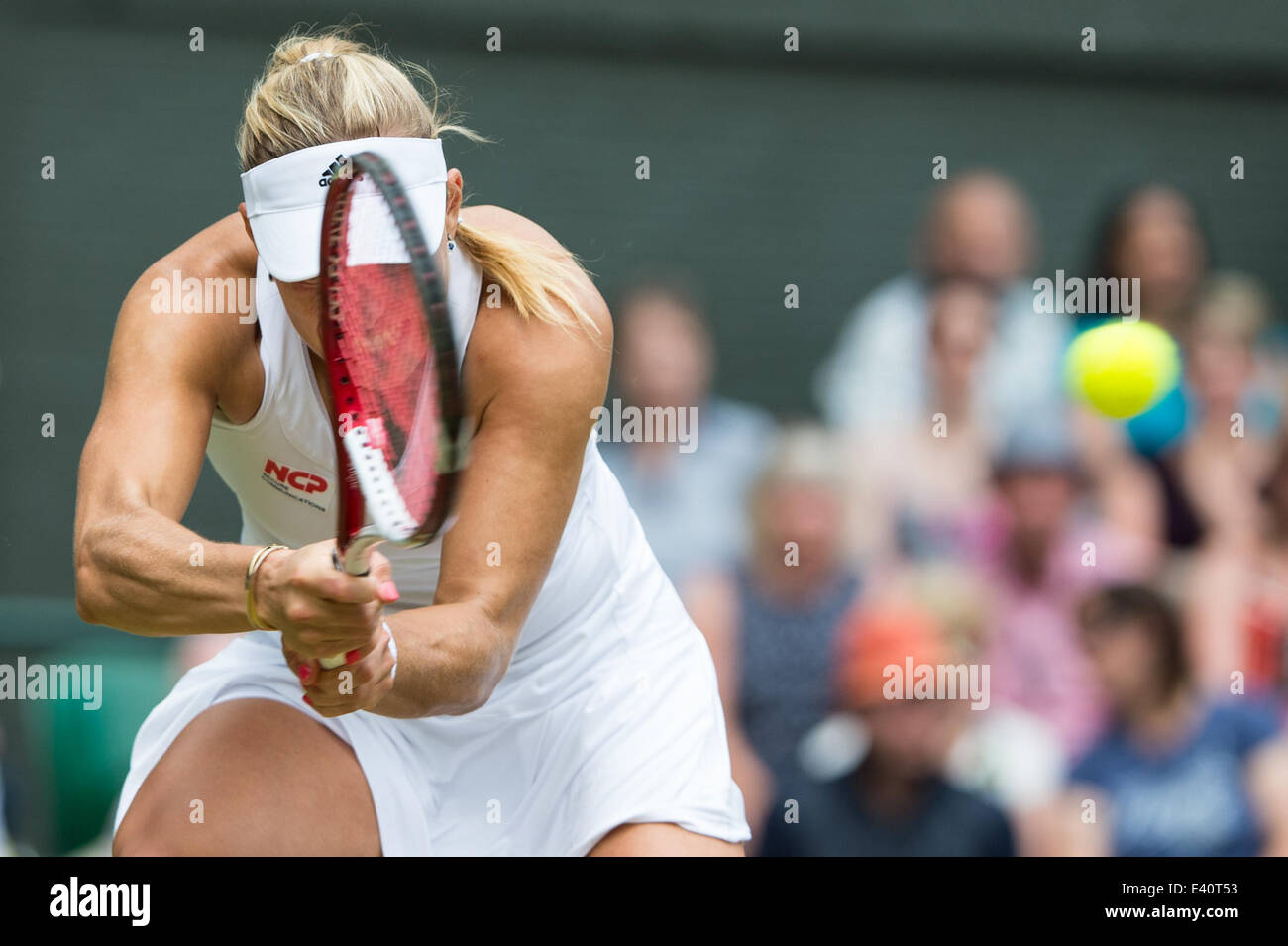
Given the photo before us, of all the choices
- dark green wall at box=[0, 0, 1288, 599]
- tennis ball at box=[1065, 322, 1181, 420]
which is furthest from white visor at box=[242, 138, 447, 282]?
dark green wall at box=[0, 0, 1288, 599]

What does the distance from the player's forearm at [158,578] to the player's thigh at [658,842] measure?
65cm

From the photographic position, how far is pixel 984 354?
398 centimetres

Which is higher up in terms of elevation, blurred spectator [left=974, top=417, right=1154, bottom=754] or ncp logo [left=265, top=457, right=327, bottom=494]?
ncp logo [left=265, top=457, right=327, bottom=494]

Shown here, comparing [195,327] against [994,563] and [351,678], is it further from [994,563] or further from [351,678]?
[994,563]

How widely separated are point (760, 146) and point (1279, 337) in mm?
1779

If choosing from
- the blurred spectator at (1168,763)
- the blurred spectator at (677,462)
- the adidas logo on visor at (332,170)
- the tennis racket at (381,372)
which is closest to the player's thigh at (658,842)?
the tennis racket at (381,372)

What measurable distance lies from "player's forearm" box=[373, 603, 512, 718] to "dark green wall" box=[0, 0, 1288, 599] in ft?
10.9

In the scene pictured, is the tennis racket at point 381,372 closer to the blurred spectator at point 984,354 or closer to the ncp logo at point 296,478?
the ncp logo at point 296,478

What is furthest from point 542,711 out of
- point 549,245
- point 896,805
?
point 896,805

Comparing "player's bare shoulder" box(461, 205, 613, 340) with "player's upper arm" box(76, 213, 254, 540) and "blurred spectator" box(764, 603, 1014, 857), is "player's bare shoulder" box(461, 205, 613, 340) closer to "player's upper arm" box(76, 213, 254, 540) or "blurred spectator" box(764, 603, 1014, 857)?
"player's upper arm" box(76, 213, 254, 540)

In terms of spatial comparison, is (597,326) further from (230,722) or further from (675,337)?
(675,337)

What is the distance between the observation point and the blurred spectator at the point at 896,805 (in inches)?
128

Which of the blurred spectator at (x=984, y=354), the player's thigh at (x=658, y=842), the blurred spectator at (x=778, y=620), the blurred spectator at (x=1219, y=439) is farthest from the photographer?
the blurred spectator at (x=1219, y=439)

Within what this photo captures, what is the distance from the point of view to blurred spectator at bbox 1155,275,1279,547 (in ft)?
13.4
